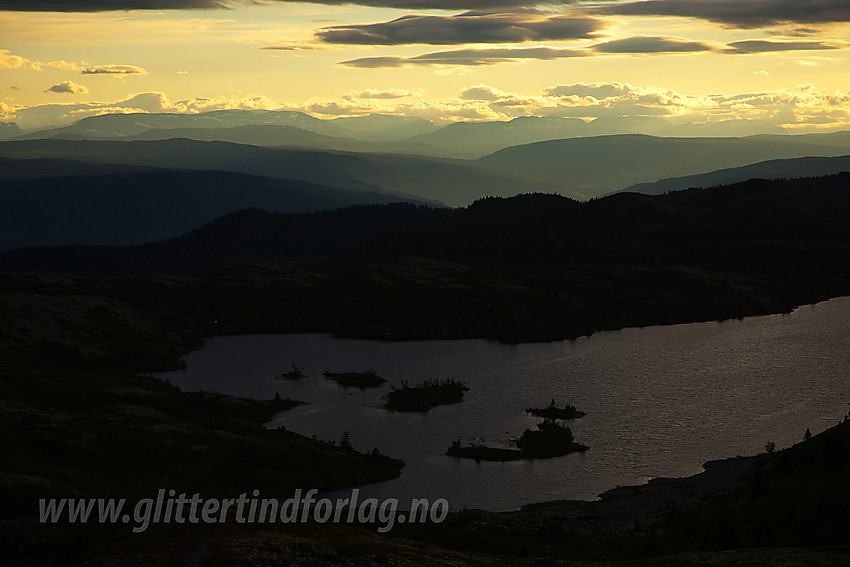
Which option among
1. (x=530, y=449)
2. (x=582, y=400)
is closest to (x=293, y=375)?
(x=582, y=400)

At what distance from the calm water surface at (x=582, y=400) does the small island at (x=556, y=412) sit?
1533 millimetres

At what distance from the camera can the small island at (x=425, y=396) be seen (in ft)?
460

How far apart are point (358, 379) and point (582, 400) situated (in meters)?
45.1

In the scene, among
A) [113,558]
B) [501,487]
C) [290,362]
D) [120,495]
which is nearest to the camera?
[113,558]

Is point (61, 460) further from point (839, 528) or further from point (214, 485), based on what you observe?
point (839, 528)

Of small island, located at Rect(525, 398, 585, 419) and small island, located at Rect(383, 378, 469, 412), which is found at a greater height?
small island, located at Rect(525, 398, 585, 419)

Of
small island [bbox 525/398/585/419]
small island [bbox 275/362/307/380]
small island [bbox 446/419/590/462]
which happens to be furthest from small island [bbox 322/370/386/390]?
small island [bbox 446/419/590/462]

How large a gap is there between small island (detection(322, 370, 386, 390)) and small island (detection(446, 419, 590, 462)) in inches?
1878

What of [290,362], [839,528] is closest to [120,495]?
[839,528]

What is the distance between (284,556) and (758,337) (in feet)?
514

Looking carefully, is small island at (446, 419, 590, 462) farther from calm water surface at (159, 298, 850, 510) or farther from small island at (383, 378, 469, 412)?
small island at (383, 378, 469, 412)

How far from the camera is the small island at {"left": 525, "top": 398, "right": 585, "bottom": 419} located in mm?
127250

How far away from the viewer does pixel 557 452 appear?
111 metres

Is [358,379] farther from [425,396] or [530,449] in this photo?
[530,449]
